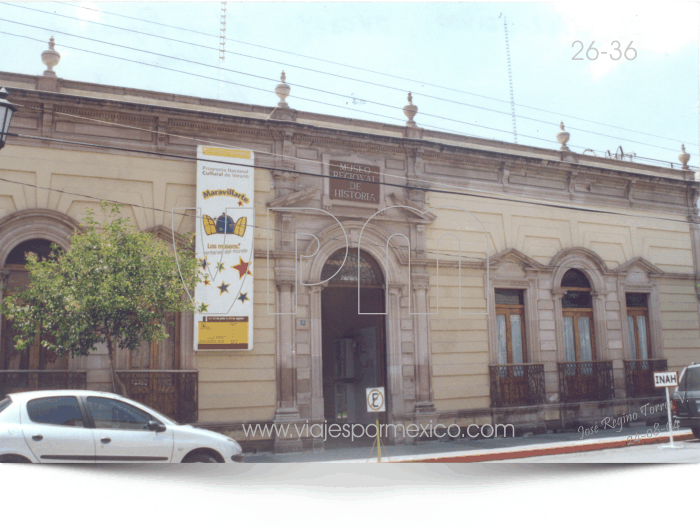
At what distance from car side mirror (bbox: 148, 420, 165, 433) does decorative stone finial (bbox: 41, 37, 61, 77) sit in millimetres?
6682

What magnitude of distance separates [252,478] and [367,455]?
2.32 metres

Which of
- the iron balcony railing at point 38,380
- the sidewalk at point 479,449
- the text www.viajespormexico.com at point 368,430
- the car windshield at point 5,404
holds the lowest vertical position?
the sidewalk at point 479,449

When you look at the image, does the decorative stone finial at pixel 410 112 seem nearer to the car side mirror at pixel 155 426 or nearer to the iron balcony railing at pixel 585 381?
the iron balcony railing at pixel 585 381

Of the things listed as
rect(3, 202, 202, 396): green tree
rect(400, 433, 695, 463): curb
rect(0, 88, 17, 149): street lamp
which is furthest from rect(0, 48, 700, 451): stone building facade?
rect(0, 88, 17, 149): street lamp

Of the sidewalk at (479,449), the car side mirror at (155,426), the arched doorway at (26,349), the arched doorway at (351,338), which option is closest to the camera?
the car side mirror at (155,426)

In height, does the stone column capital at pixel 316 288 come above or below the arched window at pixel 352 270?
below

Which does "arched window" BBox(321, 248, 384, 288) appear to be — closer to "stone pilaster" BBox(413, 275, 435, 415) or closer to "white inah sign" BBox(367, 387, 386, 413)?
"stone pilaster" BBox(413, 275, 435, 415)

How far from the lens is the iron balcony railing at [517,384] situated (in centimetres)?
1258

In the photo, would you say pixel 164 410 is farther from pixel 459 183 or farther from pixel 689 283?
pixel 689 283

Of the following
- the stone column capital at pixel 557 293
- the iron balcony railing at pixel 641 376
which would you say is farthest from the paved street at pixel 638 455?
the stone column capital at pixel 557 293

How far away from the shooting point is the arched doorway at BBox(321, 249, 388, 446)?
39.6 feet

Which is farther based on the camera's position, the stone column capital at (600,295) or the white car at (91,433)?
the stone column capital at (600,295)

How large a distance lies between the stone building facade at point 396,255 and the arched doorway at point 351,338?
6 centimetres

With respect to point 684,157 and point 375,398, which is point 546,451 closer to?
point 375,398
